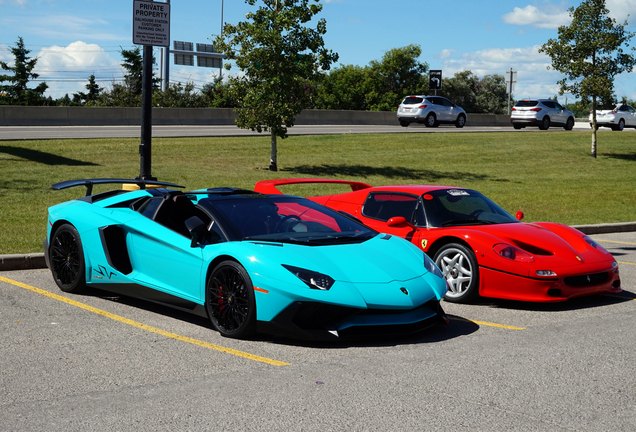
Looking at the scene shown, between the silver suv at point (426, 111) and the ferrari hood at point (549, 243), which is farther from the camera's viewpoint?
the silver suv at point (426, 111)

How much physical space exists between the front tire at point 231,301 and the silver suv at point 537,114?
3511cm

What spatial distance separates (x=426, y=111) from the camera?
122 ft

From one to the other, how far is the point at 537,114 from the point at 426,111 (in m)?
6.32

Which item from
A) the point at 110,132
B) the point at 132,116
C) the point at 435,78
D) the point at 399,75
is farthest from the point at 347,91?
the point at 110,132

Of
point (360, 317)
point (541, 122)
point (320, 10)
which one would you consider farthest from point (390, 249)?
point (541, 122)

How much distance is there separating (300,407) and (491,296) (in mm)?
3507

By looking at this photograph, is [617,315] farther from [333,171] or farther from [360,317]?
[333,171]

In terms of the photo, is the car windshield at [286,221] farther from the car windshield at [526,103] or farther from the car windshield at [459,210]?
the car windshield at [526,103]

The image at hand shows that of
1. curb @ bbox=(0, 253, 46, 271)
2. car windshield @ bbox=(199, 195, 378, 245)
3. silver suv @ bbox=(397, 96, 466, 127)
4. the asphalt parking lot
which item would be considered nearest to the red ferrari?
the asphalt parking lot

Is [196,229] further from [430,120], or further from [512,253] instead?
[430,120]

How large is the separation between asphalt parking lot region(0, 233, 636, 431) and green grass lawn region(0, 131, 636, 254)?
147 inches

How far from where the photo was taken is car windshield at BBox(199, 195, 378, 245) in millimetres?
6068

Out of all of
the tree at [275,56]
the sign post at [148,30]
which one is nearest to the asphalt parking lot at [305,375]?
the sign post at [148,30]

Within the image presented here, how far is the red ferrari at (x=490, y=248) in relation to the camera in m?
6.88
